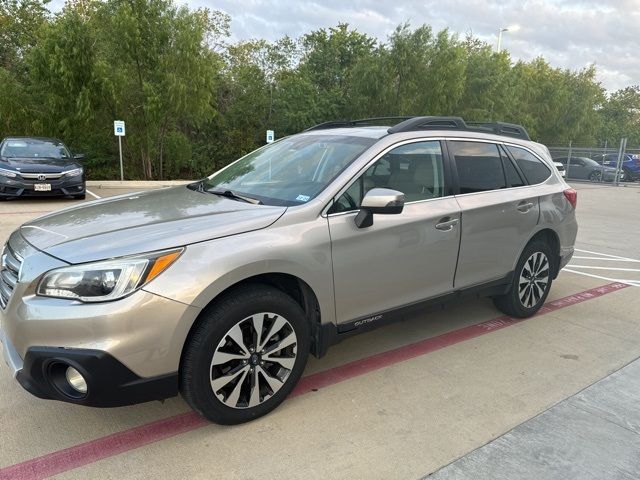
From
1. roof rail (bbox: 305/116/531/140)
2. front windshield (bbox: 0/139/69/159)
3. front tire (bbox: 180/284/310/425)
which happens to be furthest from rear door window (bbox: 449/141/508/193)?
front windshield (bbox: 0/139/69/159)

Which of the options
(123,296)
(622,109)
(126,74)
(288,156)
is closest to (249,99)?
(126,74)

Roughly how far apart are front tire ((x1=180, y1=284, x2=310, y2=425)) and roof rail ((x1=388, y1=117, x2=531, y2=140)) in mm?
1639

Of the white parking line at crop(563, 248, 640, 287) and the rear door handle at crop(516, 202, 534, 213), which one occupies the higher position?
the rear door handle at crop(516, 202, 534, 213)

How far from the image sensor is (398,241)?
3.33m

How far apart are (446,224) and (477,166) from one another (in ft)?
2.48

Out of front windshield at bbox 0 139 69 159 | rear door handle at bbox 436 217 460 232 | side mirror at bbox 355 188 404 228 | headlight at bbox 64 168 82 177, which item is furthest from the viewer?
front windshield at bbox 0 139 69 159

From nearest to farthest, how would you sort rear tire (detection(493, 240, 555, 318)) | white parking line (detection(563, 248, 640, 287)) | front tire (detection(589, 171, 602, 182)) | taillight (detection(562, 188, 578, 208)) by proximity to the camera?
1. rear tire (detection(493, 240, 555, 318))
2. taillight (detection(562, 188, 578, 208))
3. white parking line (detection(563, 248, 640, 287))
4. front tire (detection(589, 171, 602, 182))

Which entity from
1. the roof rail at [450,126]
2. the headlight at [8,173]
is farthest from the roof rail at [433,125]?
the headlight at [8,173]

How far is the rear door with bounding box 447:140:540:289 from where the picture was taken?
3859 millimetres

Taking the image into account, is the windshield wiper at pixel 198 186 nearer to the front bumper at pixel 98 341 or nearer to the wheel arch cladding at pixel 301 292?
the wheel arch cladding at pixel 301 292

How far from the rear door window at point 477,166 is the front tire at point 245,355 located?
1.83m

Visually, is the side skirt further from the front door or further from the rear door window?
the rear door window

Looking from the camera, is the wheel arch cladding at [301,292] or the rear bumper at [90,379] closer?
the rear bumper at [90,379]

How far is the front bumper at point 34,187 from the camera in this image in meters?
10.5
